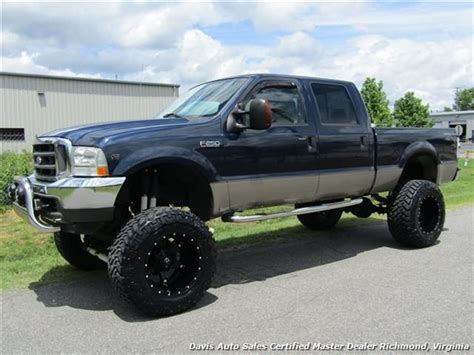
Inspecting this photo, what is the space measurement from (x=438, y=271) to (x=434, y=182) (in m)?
2.16

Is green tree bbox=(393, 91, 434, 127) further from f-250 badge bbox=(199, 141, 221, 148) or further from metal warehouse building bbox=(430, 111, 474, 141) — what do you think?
f-250 badge bbox=(199, 141, 221, 148)

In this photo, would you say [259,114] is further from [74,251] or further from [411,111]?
[411,111]

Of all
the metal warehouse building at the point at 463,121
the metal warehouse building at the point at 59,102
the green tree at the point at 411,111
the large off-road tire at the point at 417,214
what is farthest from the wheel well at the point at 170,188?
the metal warehouse building at the point at 463,121

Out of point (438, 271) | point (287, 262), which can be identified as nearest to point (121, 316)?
point (287, 262)

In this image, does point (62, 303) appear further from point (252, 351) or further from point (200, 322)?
point (252, 351)

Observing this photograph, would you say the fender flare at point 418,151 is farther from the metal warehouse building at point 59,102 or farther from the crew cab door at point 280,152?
the metal warehouse building at point 59,102

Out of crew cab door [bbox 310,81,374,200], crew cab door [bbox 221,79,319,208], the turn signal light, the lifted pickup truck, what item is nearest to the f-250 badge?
the lifted pickup truck

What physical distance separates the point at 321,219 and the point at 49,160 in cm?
450

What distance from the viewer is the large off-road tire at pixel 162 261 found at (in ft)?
14.2

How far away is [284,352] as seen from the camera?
3.71 meters

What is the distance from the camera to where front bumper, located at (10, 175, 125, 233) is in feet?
14.2

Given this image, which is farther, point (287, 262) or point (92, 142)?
point (287, 262)

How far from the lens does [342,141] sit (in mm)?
6160

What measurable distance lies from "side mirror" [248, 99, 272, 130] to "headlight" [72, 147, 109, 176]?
1.46m
